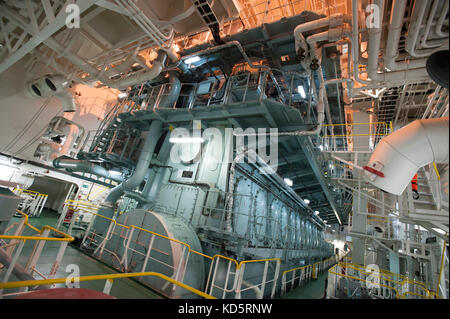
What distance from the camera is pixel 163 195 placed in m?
8.31

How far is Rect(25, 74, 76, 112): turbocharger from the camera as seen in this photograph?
354 inches

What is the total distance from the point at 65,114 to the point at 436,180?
659 inches

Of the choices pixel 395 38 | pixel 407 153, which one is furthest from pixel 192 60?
pixel 407 153

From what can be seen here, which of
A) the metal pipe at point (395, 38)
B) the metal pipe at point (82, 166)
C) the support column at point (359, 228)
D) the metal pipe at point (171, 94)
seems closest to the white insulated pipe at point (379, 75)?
the metal pipe at point (395, 38)

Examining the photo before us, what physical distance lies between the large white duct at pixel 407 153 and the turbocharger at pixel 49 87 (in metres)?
11.8

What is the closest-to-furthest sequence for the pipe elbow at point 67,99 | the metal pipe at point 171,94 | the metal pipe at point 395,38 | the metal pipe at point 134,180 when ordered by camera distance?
the metal pipe at point 395,38 < the metal pipe at point 134,180 < the metal pipe at point 171,94 < the pipe elbow at point 67,99

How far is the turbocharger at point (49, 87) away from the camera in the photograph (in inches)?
354

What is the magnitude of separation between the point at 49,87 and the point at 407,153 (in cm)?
1255

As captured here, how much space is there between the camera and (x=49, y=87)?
9.20 meters

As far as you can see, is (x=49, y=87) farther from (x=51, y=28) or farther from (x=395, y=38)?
(x=395, y=38)

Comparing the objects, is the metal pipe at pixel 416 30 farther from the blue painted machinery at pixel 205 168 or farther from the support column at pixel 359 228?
the support column at pixel 359 228

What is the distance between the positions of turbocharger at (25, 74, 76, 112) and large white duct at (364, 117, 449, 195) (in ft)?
38.6
